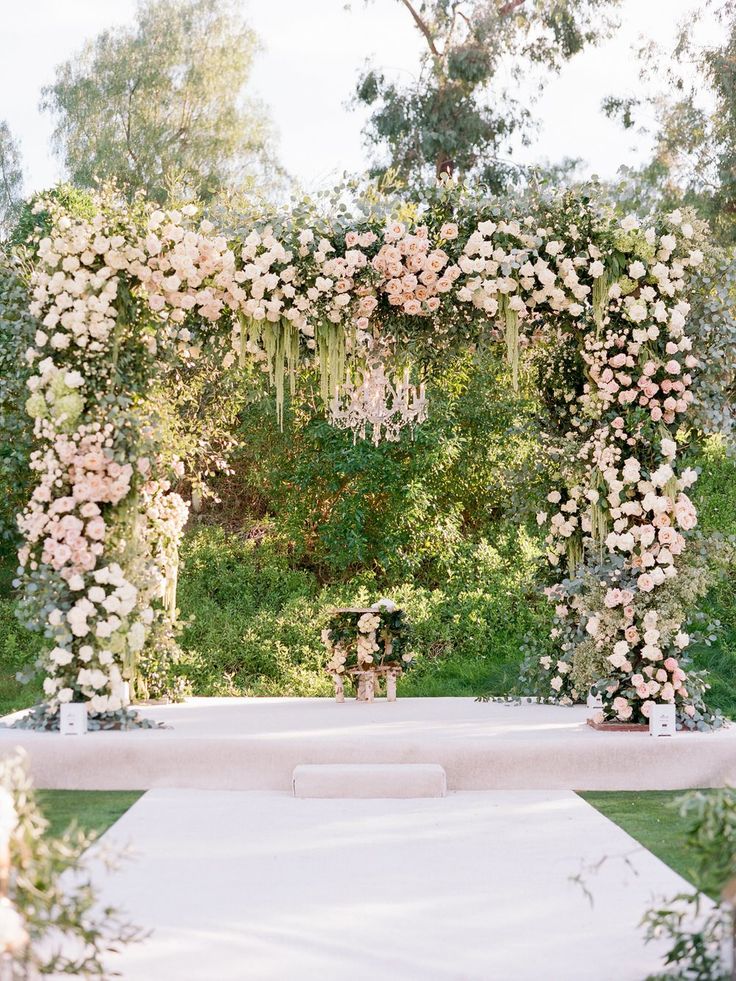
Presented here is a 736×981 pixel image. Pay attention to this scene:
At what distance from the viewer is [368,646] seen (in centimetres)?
811

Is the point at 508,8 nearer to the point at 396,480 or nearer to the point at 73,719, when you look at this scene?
the point at 396,480

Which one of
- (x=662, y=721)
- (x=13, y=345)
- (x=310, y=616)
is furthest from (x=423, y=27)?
(x=662, y=721)

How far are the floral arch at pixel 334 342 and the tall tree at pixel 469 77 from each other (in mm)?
8913

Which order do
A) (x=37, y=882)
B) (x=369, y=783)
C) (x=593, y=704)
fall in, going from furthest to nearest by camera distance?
(x=593, y=704), (x=369, y=783), (x=37, y=882)

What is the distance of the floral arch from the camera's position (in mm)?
5914

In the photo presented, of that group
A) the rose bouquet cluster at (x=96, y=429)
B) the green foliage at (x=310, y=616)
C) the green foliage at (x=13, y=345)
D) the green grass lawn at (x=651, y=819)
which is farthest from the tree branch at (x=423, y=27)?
the green grass lawn at (x=651, y=819)

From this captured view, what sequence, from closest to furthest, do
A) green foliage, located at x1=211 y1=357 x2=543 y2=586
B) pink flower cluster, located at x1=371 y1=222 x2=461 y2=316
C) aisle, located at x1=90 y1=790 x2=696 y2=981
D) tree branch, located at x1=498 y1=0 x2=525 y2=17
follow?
aisle, located at x1=90 y1=790 x2=696 y2=981 → pink flower cluster, located at x1=371 y1=222 x2=461 y2=316 → green foliage, located at x1=211 y1=357 x2=543 y2=586 → tree branch, located at x1=498 y1=0 x2=525 y2=17

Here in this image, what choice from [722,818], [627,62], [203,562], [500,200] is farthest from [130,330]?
[627,62]

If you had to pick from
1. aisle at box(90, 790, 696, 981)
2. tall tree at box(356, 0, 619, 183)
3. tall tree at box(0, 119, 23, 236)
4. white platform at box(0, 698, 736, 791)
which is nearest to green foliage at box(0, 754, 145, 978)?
aisle at box(90, 790, 696, 981)

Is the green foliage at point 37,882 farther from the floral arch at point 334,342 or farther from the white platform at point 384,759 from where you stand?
the floral arch at point 334,342

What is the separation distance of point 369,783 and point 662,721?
154 cm

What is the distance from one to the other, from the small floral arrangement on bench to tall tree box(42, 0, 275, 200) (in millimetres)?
10091

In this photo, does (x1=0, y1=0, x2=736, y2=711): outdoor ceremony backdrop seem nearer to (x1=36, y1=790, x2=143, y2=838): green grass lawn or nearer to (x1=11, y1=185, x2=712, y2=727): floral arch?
(x1=11, y1=185, x2=712, y2=727): floral arch

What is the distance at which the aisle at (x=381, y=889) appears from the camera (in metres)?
3.12
